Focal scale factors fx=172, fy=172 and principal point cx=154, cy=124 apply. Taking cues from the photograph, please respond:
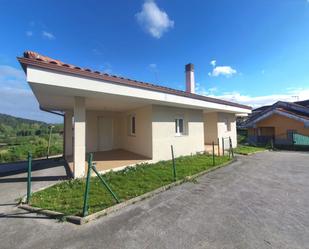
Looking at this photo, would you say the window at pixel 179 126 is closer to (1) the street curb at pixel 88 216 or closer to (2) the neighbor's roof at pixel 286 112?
(1) the street curb at pixel 88 216

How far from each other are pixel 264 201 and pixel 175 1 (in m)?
9.98

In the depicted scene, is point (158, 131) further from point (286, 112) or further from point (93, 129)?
point (286, 112)

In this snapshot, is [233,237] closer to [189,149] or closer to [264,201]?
[264,201]

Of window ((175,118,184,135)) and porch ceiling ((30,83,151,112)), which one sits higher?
porch ceiling ((30,83,151,112))

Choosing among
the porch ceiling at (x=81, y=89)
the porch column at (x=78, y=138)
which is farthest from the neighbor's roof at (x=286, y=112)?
the porch column at (x=78, y=138)

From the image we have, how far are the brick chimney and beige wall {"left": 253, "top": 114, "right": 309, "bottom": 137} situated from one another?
39.1 feet

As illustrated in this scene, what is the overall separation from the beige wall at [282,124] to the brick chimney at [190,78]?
1190 cm

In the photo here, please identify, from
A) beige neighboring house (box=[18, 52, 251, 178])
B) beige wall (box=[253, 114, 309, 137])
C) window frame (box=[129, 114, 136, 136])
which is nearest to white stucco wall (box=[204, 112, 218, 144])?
beige neighboring house (box=[18, 52, 251, 178])

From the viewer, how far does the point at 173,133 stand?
10664mm

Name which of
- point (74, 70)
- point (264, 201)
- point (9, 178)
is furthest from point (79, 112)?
point (264, 201)

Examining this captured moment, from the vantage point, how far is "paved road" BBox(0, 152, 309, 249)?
305 centimetres

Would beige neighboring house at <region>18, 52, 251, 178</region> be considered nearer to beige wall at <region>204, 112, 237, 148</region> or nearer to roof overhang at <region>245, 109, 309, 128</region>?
beige wall at <region>204, 112, 237, 148</region>

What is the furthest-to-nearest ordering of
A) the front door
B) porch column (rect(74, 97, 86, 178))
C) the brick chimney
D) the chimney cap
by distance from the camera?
the chimney cap
the brick chimney
the front door
porch column (rect(74, 97, 86, 178))

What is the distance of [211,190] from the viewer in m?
5.75
